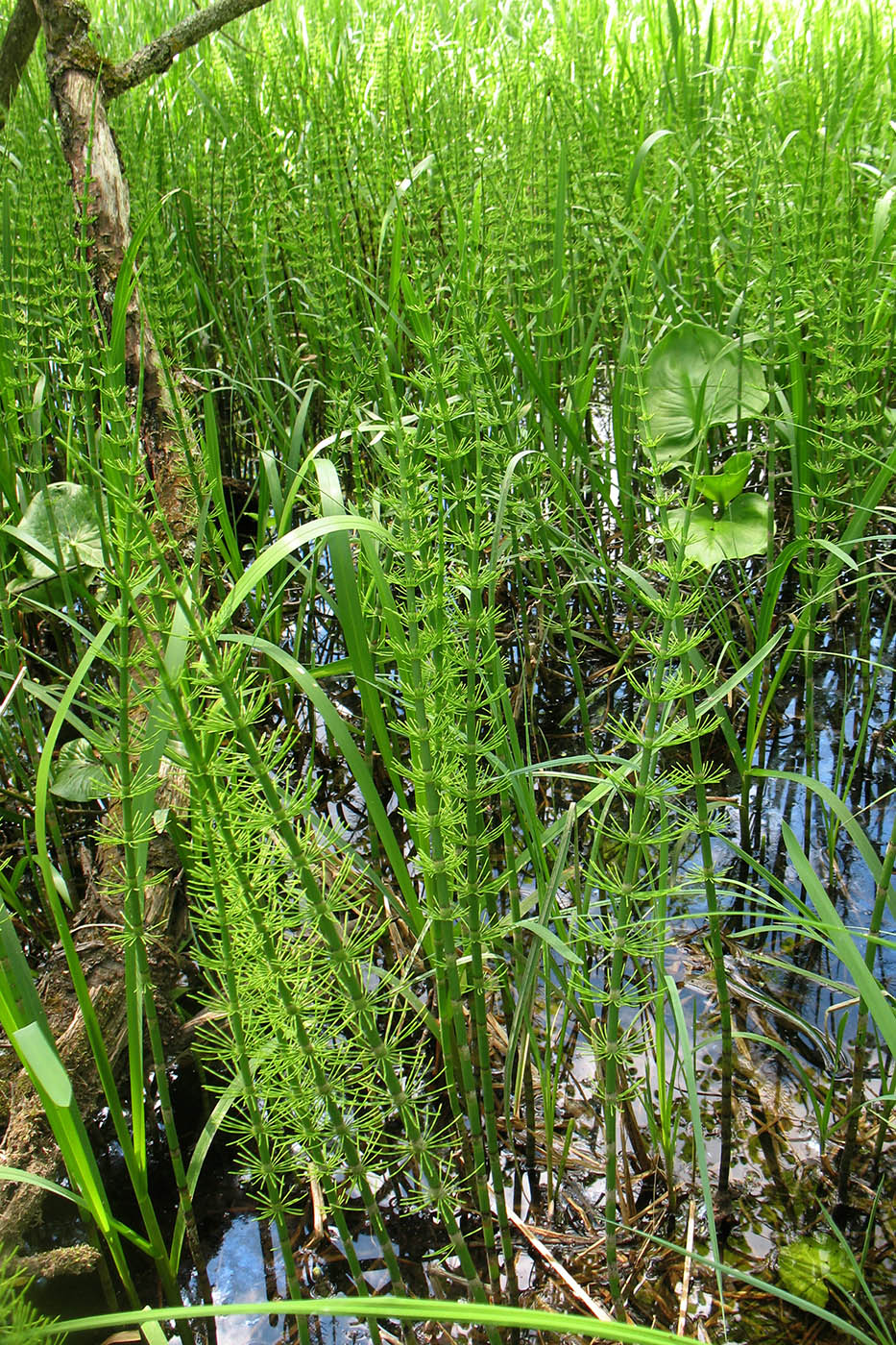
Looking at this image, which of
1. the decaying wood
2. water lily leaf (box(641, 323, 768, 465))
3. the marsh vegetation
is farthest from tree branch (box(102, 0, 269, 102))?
water lily leaf (box(641, 323, 768, 465))

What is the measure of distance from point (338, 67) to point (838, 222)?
178cm

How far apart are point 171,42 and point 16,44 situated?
444 millimetres

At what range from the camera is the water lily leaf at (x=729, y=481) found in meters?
1.83

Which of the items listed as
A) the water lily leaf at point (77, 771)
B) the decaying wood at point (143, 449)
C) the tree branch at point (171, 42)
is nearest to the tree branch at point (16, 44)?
the decaying wood at point (143, 449)

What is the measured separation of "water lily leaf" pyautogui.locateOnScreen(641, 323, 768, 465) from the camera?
1.93m

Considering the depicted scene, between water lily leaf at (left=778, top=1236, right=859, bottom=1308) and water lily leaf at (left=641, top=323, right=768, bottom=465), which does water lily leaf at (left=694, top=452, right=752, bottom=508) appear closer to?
water lily leaf at (left=641, top=323, right=768, bottom=465)

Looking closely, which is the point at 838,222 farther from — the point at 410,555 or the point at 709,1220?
the point at 709,1220

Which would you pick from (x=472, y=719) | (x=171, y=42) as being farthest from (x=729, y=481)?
(x=171, y=42)

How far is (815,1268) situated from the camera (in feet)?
4.16

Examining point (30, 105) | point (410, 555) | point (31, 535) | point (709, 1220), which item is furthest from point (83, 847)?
point (30, 105)

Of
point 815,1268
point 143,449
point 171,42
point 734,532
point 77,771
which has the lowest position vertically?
point 815,1268

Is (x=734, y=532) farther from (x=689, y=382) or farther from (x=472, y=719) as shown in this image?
(x=472, y=719)

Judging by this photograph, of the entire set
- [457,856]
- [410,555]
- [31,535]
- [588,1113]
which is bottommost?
[588,1113]

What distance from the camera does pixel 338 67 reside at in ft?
10.5
